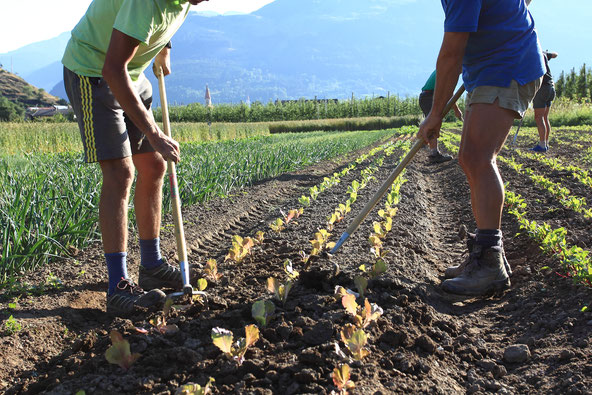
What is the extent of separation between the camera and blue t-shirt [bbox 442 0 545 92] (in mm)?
2512

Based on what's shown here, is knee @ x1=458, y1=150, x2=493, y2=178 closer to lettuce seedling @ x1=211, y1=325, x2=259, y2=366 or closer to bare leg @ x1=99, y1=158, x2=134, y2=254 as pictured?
lettuce seedling @ x1=211, y1=325, x2=259, y2=366

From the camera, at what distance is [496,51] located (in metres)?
2.54

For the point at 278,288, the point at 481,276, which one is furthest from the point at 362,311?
the point at 481,276

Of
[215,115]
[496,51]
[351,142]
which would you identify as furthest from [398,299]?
[215,115]

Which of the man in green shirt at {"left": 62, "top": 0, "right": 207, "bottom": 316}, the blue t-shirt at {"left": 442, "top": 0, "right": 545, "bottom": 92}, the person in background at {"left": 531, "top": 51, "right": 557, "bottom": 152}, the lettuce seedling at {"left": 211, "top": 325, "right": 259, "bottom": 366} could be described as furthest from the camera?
the person in background at {"left": 531, "top": 51, "right": 557, "bottom": 152}

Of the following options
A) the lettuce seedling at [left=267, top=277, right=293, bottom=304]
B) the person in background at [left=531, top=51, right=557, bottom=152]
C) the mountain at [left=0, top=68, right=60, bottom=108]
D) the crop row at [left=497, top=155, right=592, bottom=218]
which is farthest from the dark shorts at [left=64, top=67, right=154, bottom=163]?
the mountain at [left=0, top=68, right=60, bottom=108]

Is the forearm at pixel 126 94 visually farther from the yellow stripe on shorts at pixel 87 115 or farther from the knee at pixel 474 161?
the knee at pixel 474 161

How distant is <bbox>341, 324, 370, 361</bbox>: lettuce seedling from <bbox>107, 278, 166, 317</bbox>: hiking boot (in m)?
1.07

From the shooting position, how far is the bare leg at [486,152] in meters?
2.55

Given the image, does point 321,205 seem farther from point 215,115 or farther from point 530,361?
point 215,115

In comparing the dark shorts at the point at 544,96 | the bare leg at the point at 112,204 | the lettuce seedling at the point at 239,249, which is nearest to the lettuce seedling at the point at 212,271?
the lettuce seedling at the point at 239,249

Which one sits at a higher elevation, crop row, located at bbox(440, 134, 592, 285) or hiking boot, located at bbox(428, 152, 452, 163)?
hiking boot, located at bbox(428, 152, 452, 163)

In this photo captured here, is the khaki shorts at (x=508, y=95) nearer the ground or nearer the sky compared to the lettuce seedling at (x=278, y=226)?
nearer the sky

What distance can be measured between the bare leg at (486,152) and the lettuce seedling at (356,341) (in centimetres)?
130
